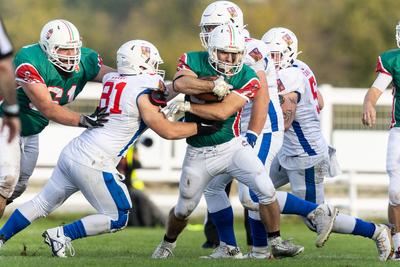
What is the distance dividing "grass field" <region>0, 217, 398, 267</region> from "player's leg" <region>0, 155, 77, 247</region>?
303mm

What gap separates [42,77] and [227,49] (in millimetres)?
1712

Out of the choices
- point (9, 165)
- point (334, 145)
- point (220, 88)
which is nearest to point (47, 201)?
point (9, 165)

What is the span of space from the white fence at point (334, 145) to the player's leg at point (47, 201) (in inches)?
315

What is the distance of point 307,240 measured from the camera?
14766 mm

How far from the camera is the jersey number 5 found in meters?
10.8

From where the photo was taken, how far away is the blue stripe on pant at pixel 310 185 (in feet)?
40.1

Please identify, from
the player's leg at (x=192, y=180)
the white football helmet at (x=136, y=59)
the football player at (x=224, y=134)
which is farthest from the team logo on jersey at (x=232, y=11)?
the player's leg at (x=192, y=180)

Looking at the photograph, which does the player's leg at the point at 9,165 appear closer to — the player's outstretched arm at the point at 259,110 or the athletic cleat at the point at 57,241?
the athletic cleat at the point at 57,241

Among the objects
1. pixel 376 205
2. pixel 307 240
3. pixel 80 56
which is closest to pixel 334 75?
pixel 376 205

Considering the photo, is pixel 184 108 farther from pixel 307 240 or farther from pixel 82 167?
pixel 307 240

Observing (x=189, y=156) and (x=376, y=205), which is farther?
(x=376, y=205)

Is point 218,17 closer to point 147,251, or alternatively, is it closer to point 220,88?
point 220,88

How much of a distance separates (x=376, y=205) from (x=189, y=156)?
8.44m

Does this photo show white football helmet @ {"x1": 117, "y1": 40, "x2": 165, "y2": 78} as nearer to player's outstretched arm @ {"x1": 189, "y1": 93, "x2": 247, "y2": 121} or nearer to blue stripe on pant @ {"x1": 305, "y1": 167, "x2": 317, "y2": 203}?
player's outstretched arm @ {"x1": 189, "y1": 93, "x2": 247, "y2": 121}
